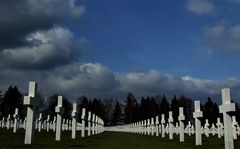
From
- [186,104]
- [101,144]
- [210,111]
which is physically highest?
[186,104]

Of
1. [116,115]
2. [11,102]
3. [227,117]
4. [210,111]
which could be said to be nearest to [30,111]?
[227,117]

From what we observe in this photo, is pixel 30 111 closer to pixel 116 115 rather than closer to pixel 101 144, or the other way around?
pixel 101 144

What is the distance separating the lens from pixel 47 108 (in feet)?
384

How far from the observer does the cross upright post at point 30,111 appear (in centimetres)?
1070

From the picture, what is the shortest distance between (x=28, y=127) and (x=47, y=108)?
10875cm

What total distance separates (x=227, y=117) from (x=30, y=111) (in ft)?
18.7

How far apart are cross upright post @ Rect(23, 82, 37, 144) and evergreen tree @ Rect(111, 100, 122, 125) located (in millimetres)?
123021

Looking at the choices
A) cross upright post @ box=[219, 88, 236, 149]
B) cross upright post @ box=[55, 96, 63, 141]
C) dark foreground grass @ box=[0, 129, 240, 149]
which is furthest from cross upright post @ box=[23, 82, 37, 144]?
cross upright post @ box=[55, 96, 63, 141]

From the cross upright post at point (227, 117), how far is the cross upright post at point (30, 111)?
548cm

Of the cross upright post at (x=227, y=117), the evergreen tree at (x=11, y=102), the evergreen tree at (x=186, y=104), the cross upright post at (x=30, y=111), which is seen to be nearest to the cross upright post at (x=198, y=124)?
the cross upright post at (x=227, y=117)

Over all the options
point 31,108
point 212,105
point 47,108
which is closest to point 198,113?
point 31,108

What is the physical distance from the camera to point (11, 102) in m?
101

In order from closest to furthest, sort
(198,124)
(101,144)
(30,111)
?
Result: (30,111)
(198,124)
(101,144)

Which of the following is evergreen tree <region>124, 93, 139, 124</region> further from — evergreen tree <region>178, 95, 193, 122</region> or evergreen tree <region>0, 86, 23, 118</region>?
evergreen tree <region>0, 86, 23, 118</region>
